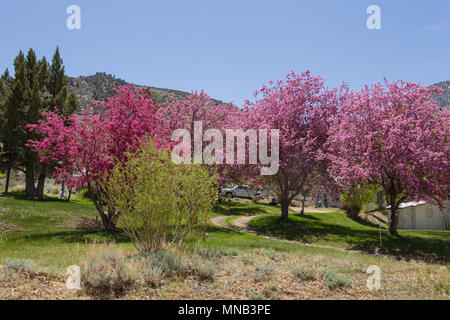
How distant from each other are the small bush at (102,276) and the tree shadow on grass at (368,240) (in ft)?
39.2

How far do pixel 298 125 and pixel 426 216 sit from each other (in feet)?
59.6

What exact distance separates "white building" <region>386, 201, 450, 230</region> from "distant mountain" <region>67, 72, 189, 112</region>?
67.8 m

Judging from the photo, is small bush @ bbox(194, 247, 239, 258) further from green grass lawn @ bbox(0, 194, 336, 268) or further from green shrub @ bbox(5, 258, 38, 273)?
green shrub @ bbox(5, 258, 38, 273)

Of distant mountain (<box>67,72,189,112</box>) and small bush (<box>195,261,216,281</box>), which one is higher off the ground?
distant mountain (<box>67,72,189,112</box>)

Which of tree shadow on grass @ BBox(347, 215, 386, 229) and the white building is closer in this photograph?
the white building

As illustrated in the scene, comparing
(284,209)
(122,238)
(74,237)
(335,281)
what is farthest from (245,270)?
(284,209)

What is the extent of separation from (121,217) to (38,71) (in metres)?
32.6

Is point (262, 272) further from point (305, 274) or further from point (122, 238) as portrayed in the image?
point (122, 238)

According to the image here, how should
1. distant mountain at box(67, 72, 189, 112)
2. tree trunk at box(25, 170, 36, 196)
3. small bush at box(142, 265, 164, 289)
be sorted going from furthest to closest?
distant mountain at box(67, 72, 189, 112) < tree trunk at box(25, 170, 36, 196) < small bush at box(142, 265, 164, 289)

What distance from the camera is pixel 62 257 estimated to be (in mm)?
8750

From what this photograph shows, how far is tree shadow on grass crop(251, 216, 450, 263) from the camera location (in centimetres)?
1474

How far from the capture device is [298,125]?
21156 mm

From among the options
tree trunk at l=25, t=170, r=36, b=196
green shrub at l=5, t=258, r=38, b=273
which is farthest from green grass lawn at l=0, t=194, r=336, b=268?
tree trunk at l=25, t=170, r=36, b=196

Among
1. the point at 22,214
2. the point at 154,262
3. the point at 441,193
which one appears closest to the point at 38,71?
Answer: the point at 22,214
